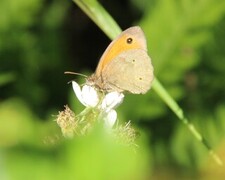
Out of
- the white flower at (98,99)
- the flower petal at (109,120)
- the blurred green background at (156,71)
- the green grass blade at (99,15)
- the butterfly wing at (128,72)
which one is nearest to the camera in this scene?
the flower petal at (109,120)

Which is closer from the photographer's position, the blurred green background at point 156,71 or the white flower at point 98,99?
the white flower at point 98,99

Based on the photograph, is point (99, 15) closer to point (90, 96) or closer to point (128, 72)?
point (90, 96)

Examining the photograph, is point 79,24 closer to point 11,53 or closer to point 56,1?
point 56,1

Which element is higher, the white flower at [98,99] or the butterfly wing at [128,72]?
the butterfly wing at [128,72]

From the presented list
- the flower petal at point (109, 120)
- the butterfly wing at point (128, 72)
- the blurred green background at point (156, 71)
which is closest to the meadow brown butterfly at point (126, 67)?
the butterfly wing at point (128, 72)

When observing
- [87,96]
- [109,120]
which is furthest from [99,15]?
[109,120]

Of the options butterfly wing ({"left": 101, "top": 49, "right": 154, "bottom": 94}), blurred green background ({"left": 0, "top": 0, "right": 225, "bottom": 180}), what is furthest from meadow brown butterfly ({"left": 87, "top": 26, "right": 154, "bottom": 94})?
blurred green background ({"left": 0, "top": 0, "right": 225, "bottom": 180})

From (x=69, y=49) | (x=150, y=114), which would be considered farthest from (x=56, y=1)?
(x=150, y=114)

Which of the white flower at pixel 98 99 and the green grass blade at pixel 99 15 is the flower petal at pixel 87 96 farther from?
the green grass blade at pixel 99 15

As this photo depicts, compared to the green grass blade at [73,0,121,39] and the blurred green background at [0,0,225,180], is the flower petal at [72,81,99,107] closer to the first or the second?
the green grass blade at [73,0,121,39]
